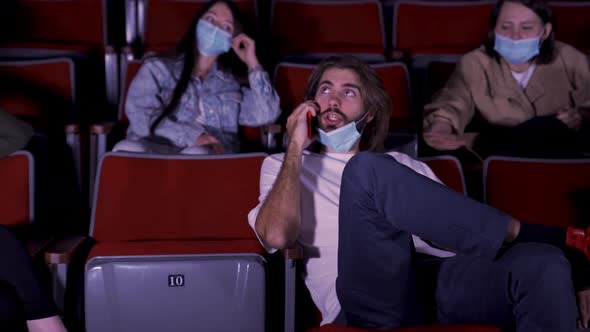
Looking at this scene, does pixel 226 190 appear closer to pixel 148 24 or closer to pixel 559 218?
pixel 559 218

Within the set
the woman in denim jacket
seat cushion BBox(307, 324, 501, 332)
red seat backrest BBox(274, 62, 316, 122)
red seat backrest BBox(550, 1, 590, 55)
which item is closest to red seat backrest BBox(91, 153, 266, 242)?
the woman in denim jacket

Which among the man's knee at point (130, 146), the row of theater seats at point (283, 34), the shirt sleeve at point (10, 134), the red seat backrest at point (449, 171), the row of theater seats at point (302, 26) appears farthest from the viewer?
the row of theater seats at point (302, 26)

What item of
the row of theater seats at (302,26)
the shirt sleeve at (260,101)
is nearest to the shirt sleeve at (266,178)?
the shirt sleeve at (260,101)

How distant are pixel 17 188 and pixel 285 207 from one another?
1.34 feet

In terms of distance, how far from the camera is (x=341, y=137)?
1.17 metres

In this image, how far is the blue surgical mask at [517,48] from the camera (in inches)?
61.5

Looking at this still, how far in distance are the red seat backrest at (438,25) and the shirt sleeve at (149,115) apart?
0.68 metres

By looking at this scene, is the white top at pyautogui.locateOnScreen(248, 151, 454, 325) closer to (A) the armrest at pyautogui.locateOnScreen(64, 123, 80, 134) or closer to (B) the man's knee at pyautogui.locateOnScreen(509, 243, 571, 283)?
(B) the man's knee at pyautogui.locateOnScreen(509, 243, 571, 283)

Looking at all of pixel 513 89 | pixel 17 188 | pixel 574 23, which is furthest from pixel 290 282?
pixel 574 23

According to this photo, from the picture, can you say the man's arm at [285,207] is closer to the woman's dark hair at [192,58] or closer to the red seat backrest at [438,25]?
the woman's dark hair at [192,58]

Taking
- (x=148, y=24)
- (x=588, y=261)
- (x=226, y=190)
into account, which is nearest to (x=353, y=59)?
(x=226, y=190)

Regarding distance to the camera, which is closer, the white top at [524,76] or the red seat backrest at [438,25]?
the white top at [524,76]

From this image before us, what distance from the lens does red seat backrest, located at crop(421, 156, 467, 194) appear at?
121 centimetres

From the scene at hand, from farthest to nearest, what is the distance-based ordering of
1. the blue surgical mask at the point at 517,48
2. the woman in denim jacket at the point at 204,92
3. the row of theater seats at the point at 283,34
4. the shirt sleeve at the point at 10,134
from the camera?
the row of theater seats at the point at 283,34, the blue surgical mask at the point at 517,48, the woman in denim jacket at the point at 204,92, the shirt sleeve at the point at 10,134
